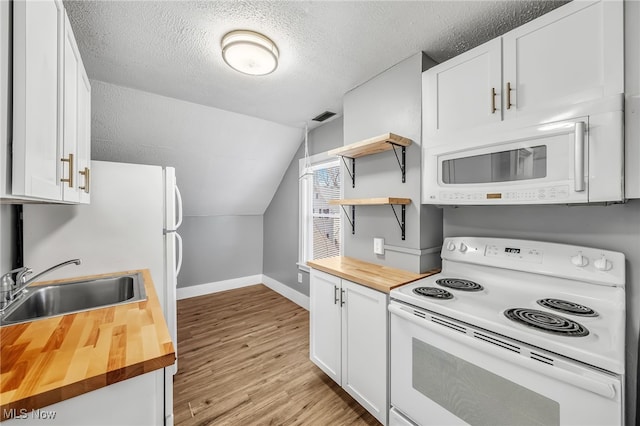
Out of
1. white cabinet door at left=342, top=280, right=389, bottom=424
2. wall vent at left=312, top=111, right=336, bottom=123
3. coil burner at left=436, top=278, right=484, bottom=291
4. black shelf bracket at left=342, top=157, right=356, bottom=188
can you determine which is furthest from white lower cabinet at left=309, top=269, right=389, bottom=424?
wall vent at left=312, top=111, right=336, bottom=123

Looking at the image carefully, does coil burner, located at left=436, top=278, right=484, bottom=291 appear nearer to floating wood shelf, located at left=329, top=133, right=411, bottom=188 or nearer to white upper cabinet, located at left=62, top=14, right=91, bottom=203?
floating wood shelf, located at left=329, top=133, right=411, bottom=188

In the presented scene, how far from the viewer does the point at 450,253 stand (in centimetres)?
177

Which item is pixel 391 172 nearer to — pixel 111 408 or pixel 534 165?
pixel 534 165

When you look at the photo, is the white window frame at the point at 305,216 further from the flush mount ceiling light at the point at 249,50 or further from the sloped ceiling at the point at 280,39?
the flush mount ceiling light at the point at 249,50

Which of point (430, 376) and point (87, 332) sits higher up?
point (87, 332)

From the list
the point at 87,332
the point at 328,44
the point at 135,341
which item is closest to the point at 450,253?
the point at 328,44

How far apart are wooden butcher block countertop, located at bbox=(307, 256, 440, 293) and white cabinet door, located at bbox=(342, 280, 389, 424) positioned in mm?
55

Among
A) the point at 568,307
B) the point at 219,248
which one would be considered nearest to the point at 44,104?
the point at 568,307

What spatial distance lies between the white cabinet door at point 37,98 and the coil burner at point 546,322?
1.82 metres

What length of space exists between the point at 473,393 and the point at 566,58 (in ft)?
5.25

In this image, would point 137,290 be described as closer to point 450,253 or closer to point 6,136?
point 6,136

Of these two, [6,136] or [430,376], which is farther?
[430,376]

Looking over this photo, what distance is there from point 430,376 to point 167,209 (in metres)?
2.25

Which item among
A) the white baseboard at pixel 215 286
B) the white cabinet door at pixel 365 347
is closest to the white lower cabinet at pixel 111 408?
the white cabinet door at pixel 365 347
